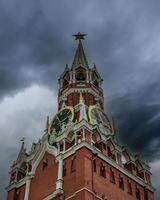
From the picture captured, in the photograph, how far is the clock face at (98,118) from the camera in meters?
40.2

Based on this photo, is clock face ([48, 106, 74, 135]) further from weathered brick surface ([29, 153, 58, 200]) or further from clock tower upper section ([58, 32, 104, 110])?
weathered brick surface ([29, 153, 58, 200])

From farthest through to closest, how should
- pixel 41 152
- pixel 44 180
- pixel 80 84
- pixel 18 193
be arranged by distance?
pixel 80 84 < pixel 41 152 < pixel 18 193 < pixel 44 180

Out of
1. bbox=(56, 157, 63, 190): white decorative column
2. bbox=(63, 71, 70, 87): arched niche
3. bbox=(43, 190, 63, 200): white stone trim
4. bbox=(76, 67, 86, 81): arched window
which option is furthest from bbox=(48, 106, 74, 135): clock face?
bbox=(43, 190, 63, 200): white stone trim

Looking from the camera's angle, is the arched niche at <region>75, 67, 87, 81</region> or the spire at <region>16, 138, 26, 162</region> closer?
the spire at <region>16, 138, 26, 162</region>

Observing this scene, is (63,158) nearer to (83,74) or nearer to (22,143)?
(22,143)

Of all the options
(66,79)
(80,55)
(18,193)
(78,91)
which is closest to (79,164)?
(18,193)

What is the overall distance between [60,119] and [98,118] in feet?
12.9

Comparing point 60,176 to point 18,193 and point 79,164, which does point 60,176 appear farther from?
point 18,193

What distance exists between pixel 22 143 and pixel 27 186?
7.77 m

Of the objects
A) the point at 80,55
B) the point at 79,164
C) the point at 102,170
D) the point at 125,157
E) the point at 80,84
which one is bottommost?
the point at 79,164

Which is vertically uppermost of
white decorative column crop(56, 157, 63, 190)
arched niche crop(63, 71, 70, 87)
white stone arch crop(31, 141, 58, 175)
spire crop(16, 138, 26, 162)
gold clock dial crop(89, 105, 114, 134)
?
arched niche crop(63, 71, 70, 87)

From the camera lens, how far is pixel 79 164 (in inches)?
1296

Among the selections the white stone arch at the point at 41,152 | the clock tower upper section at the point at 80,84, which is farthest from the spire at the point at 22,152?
the clock tower upper section at the point at 80,84

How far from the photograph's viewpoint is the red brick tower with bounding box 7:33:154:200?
32812 millimetres
